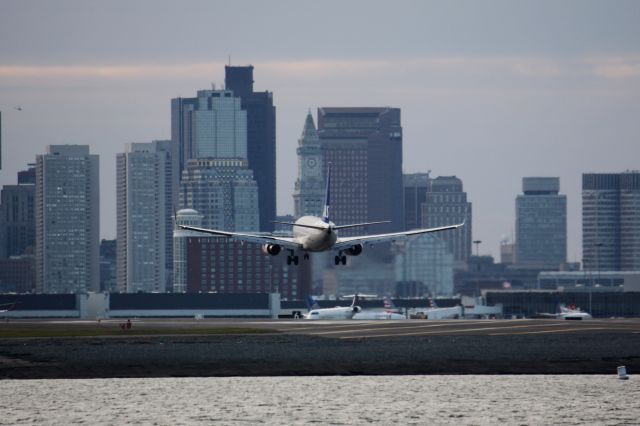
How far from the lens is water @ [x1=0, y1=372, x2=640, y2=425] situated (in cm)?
9881

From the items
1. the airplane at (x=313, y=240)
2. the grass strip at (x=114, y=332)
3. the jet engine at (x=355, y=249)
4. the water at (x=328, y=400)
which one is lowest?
the water at (x=328, y=400)

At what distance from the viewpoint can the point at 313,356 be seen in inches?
5285

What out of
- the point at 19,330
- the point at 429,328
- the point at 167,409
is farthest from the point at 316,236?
the point at 167,409

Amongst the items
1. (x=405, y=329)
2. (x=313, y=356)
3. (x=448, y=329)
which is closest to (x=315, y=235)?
(x=405, y=329)

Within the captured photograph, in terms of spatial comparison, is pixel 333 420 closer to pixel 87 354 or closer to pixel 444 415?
pixel 444 415

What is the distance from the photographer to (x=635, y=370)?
12388cm

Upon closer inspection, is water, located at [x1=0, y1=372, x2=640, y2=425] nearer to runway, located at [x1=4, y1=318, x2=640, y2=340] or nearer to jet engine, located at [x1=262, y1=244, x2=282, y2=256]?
runway, located at [x1=4, y1=318, x2=640, y2=340]

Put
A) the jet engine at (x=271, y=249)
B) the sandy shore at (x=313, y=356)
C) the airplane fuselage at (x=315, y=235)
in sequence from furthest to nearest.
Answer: the jet engine at (x=271, y=249)
the airplane fuselage at (x=315, y=235)
the sandy shore at (x=313, y=356)

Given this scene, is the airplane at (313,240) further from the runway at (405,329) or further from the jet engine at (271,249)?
the runway at (405,329)

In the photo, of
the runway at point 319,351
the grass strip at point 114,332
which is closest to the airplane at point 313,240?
the runway at point 319,351

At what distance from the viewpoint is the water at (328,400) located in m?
98.8

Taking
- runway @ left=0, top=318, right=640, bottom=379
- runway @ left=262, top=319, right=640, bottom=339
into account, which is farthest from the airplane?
runway @ left=0, top=318, right=640, bottom=379

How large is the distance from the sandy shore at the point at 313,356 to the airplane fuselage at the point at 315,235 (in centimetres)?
1133

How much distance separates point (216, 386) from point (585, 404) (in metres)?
29.3
